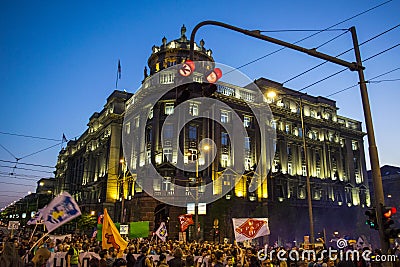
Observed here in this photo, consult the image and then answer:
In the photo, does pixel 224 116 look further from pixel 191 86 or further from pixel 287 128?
pixel 191 86

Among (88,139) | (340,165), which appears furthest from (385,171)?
(88,139)

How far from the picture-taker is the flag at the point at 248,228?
17094mm

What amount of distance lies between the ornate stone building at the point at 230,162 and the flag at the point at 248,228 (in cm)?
2344

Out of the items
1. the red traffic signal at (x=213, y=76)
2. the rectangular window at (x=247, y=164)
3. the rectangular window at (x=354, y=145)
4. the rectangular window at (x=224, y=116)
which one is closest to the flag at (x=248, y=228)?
the red traffic signal at (x=213, y=76)

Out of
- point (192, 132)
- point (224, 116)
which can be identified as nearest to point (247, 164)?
point (224, 116)

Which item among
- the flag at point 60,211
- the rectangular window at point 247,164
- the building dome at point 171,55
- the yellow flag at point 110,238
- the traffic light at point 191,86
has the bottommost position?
Result: the yellow flag at point 110,238

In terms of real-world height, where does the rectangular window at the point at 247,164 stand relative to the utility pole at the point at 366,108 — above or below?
above

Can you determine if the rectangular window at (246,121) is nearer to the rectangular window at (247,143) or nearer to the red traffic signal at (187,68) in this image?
the rectangular window at (247,143)

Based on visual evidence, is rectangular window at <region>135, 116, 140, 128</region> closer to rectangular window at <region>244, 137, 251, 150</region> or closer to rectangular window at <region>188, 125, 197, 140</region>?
rectangular window at <region>188, 125, 197, 140</region>

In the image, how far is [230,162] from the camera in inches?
2151

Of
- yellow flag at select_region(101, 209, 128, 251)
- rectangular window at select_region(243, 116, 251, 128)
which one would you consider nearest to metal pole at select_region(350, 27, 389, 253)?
yellow flag at select_region(101, 209, 128, 251)

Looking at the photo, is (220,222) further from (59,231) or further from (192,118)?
(59,231)

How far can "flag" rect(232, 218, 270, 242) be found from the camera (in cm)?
1709

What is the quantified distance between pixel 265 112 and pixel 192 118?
48.0 ft
